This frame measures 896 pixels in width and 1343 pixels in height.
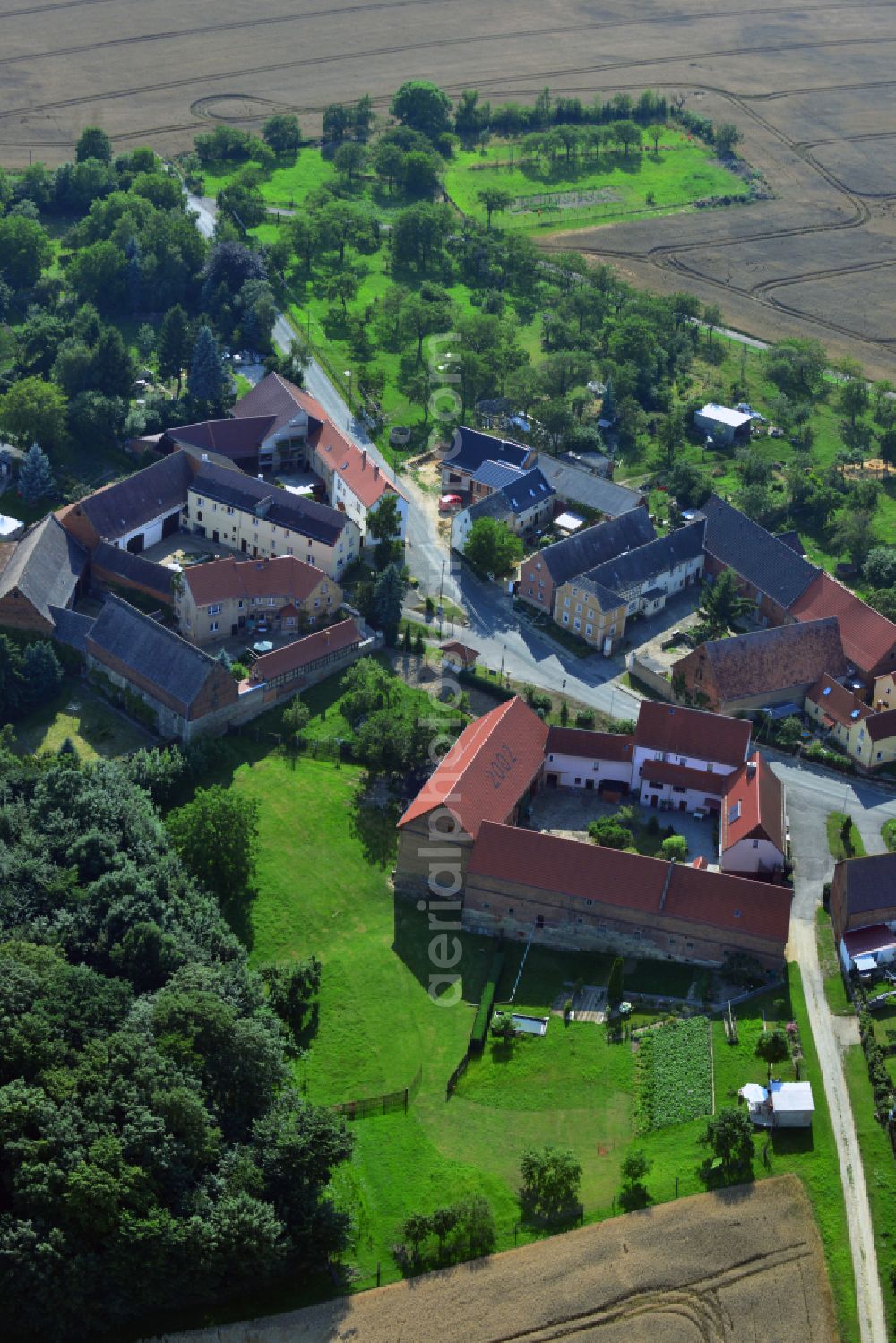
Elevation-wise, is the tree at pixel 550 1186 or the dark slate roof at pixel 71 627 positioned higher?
the dark slate roof at pixel 71 627

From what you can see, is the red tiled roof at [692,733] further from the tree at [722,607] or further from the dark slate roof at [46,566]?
the dark slate roof at [46,566]

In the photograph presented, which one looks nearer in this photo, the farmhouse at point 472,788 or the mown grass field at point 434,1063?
the mown grass field at point 434,1063

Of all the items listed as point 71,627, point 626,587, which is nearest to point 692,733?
point 626,587

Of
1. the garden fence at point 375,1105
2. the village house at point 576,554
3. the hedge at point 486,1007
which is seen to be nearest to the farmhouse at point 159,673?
the village house at point 576,554

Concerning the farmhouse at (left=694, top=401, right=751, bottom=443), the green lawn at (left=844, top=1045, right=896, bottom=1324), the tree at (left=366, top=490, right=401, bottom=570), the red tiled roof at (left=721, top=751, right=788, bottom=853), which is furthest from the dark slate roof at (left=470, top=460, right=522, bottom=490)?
the green lawn at (left=844, top=1045, right=896, bottom=1324)

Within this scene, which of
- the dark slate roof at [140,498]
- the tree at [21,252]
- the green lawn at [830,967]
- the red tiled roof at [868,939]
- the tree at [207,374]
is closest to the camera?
the green lawn at [830,967]

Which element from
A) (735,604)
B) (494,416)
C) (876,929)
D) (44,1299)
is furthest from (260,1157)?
(494,416)

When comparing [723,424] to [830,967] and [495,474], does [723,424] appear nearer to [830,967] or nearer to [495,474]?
[495,474]
